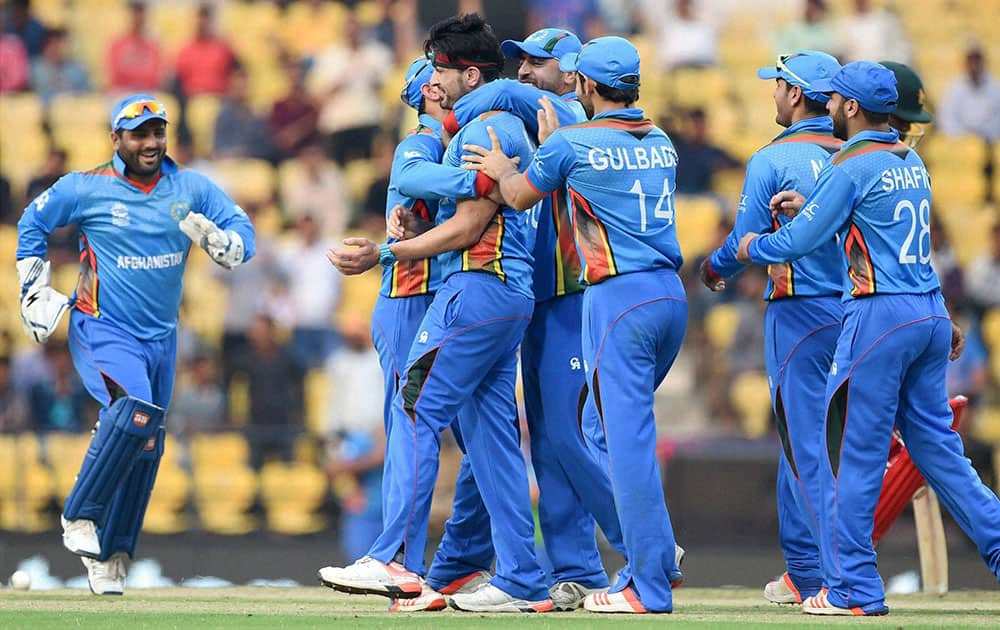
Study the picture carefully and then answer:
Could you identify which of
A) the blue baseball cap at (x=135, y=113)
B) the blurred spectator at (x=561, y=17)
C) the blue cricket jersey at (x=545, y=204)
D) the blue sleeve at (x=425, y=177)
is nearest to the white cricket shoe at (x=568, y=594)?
the blue cricket jersey at (x=545, y=204)

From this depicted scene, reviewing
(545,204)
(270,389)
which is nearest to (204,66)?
(270,389)

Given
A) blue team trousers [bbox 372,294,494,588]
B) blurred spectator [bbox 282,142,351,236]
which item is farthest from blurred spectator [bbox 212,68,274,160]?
blue team trousers [bbox 372,294,494,588]

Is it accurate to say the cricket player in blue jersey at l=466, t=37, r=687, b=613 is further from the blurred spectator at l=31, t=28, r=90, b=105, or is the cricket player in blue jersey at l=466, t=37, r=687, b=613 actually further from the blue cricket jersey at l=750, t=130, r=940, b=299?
the blurred spectator at l=31, t=28, r=90, b=105

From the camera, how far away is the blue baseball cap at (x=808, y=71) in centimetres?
723

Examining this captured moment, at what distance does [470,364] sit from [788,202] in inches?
61.5

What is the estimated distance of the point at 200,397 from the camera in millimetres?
12477

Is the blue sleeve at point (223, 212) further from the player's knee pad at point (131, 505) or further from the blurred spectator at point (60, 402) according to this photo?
the blurred spectator at point (60, 402)

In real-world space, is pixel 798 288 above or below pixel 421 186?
below

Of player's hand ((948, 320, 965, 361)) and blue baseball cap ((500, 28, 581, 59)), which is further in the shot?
blue baseball cap ((500, 28, 581, 59))

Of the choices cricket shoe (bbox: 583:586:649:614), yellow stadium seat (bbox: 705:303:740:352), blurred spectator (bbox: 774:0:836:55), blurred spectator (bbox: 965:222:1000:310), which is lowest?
cricket shoe (bbox: 583:586:649:614)

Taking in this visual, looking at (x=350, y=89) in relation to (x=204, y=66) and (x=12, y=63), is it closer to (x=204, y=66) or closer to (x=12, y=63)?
(x=204, y=66)

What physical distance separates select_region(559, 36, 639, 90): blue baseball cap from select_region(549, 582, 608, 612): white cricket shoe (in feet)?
7.21

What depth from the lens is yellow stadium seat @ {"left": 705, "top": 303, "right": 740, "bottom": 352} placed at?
12375 mm

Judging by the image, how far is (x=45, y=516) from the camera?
37.7 feet
